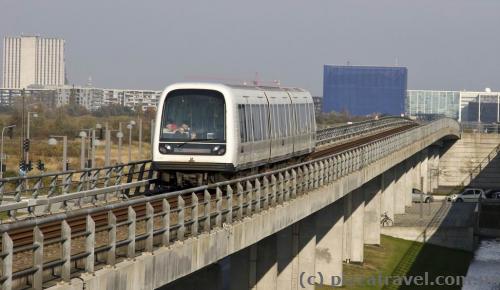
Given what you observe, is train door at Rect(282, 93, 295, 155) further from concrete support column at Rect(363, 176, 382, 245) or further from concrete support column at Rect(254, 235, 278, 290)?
concrete support column at Rect(363, 176, 382, 245)

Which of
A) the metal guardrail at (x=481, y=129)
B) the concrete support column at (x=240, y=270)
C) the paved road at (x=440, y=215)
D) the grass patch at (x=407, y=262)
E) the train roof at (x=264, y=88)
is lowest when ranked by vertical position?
the grass patch at (x=407, y=262)

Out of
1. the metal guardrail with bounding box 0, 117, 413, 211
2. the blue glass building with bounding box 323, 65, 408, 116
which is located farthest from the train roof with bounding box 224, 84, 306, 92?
the blue glass building with bounding box 323, 65, 408, 116

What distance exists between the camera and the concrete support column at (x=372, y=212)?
7106cm

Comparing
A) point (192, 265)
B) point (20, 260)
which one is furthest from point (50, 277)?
point (192, 265)

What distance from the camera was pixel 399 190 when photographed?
90.3 meters

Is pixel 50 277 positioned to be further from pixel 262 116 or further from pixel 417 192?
pixel 417 192

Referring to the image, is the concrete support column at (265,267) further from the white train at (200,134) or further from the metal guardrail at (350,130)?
the metal guardrail at (350,130)

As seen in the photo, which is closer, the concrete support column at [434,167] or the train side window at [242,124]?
the train side window at [242,124]

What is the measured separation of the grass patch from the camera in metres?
60.1

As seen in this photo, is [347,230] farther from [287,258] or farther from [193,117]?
[193,117]

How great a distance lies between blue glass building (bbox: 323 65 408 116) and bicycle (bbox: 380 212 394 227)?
366 feet

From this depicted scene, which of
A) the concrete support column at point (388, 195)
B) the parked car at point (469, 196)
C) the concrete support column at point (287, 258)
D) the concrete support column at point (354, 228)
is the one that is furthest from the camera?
the parked car at point (469, 196)

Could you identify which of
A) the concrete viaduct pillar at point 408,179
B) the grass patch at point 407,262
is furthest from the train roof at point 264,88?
the concrete viaduct pillar at point 408,179

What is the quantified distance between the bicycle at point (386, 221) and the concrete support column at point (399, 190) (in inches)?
302
